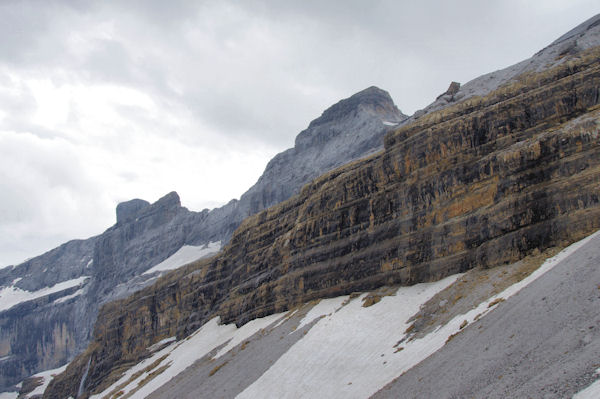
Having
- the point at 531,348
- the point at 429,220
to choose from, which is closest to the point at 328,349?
the point at 429,220

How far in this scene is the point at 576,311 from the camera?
17250 mm

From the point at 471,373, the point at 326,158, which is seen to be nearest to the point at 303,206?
the point at 471,373

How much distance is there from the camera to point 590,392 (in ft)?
39.0

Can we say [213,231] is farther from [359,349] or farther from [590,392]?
[590,392]

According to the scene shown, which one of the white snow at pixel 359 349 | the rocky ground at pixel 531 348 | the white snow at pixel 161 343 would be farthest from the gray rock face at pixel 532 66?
the white snow at pixel 161 343

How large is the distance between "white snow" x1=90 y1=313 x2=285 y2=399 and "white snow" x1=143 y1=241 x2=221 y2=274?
103 m

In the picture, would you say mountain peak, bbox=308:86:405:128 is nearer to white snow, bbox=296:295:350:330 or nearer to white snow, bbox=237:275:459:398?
white snow, bbox=296:295:350:330

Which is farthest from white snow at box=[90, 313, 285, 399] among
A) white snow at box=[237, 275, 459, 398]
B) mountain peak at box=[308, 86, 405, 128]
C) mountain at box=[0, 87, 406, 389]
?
mountain peak at box=[308, 86, 405, 128]

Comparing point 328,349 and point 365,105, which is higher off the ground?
point 365,105

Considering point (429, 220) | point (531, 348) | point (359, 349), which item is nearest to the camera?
point (531, 348)

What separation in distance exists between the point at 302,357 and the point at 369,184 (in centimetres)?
1831

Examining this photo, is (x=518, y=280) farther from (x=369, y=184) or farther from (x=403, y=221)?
(x=369, y=184)

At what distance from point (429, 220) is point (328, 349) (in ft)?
43.1

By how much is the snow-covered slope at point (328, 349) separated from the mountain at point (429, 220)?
0.74ft
